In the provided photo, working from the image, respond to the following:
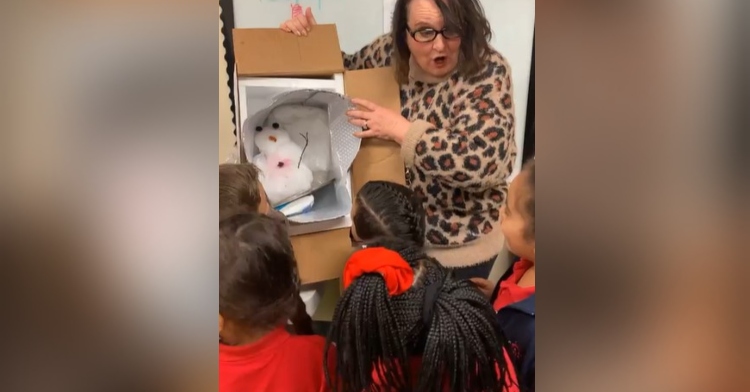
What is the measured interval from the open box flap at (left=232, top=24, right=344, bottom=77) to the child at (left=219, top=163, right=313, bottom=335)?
106mm

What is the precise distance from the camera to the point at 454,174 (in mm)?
646

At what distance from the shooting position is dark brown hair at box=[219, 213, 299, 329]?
626 millimetres

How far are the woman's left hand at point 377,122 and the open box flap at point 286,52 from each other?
0.17 ft

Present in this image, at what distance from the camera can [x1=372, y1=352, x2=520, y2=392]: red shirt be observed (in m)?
0.64

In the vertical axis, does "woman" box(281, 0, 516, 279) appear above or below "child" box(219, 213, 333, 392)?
above

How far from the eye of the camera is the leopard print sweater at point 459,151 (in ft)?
2.12

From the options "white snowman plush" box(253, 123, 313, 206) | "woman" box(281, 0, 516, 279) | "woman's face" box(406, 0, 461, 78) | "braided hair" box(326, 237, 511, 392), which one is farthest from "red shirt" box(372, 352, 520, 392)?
"woman's face" box(406, 0, 461, 78)

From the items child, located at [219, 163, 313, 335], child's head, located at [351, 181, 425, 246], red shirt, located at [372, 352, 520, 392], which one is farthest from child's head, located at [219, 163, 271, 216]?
red shirt, located at [372, 352, 520, 392]

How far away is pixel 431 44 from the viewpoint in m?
0.65

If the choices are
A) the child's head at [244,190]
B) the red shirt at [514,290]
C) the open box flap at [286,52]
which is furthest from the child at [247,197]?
the red shirt at [514,290]

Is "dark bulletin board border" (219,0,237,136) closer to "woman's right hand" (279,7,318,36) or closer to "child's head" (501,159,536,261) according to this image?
"woman's right hand" (279,7,318,36)

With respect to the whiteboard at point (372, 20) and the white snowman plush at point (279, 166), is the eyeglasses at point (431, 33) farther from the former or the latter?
the white snowman plush at point (279, 166)

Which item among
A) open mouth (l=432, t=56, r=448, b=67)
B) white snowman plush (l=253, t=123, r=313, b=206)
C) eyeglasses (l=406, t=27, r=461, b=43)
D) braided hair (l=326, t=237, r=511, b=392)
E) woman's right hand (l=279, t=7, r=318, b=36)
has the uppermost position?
woman's right hand (l=279, t=7, r=318, b=36)
